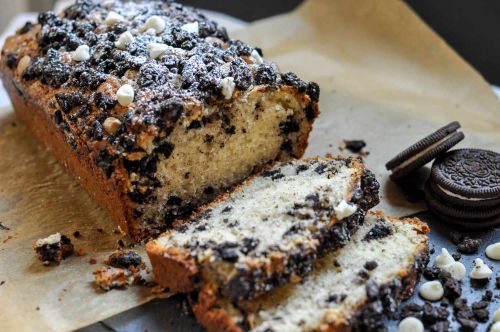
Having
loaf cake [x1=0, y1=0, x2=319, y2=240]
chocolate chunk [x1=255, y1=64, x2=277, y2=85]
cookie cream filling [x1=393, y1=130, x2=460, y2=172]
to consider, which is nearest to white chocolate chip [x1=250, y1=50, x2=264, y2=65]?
loaf cake [x1=0, y1=0, x2=319, y2=240]

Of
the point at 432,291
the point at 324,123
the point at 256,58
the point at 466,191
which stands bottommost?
the point at 324,123

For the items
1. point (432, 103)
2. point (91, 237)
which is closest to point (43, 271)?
point (91, 237)

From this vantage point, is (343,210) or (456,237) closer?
(343,210)

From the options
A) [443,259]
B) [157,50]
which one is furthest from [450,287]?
[157,50]

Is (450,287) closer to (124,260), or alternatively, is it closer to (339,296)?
(339,296)

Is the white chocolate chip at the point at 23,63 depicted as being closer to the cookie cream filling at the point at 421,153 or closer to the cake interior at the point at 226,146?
the cake interior at the point at 226,146

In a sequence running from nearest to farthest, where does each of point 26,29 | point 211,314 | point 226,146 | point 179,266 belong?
point 211,314 → point 179,266 → point 226,146 → point 26,29

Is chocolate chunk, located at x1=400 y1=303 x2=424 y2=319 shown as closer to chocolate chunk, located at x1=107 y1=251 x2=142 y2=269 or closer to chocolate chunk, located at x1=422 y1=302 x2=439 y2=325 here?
chocolate chunk, located at x1=422 y1=302 x2=439 y2=325
